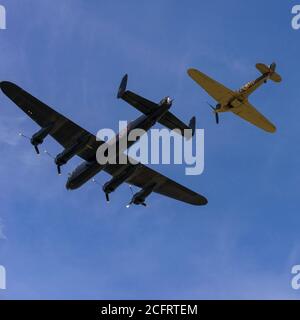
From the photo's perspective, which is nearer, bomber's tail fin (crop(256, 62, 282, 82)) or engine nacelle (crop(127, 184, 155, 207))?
engine nacelle (crop(127, 184, 155, 207))

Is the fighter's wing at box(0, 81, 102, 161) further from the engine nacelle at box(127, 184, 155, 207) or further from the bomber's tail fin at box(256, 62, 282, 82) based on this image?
the bomber's tail fin at box(256, 62, 282, 82)

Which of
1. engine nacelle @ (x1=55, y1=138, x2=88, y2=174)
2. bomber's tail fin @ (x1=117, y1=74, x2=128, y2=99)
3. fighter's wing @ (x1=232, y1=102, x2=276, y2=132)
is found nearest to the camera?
bomber's tail fin @ (x1=117, y1=74, x2=128, y2=99)

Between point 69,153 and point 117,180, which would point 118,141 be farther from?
point 117,180

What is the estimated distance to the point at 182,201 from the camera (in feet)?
173

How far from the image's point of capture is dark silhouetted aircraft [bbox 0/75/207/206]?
139ft

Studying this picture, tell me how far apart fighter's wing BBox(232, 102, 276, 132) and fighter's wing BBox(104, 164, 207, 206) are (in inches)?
350

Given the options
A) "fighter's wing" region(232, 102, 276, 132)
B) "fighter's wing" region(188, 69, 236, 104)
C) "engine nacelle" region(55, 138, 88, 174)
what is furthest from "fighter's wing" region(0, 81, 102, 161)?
"fighter's wing" region(232, 102, 276, 132)

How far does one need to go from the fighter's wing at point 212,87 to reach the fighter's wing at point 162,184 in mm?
8785

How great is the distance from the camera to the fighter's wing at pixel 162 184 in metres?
51.1

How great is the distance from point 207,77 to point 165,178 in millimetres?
10872

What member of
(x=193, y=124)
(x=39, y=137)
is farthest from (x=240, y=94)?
(x=39, y=137)

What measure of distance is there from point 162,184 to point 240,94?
10398mm
